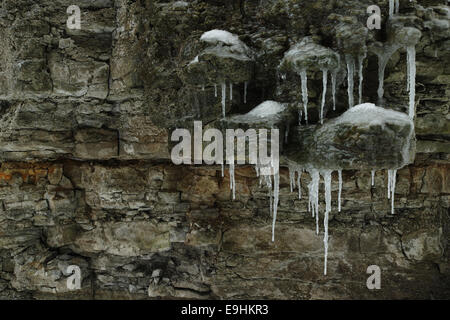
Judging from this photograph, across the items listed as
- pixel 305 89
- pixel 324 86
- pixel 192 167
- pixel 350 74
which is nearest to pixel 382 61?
pixel 350 74

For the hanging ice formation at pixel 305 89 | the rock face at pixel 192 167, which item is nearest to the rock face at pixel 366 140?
the rock face at pixel 192 167

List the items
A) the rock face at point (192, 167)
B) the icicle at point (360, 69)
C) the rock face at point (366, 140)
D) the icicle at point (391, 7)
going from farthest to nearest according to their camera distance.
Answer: the rock face at point (192, 167), the icicle at point (391, 7), the icicle at point (360, 69), the rock face at point (366, 140)

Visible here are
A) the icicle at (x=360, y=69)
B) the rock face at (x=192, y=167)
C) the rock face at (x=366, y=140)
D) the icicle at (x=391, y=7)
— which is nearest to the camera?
the rock face at (x=366, y=140)

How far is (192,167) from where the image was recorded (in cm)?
665

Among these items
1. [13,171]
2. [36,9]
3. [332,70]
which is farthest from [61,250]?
[332,70]

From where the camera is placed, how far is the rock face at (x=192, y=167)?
160 inches

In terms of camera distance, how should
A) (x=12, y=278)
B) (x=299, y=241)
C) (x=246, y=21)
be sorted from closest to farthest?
(x=246, y=21)
(x=299, y=241)
(x=12, y=278)

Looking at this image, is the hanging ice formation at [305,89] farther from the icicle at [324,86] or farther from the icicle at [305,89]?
the icicle at [324,86]

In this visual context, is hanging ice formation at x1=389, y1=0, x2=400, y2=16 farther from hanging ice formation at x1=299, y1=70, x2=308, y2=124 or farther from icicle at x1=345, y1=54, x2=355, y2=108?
hanging ice formation at x1=299, y1=70, x2=308, y2=124

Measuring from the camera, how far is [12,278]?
280 inches

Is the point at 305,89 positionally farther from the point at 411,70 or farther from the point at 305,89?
the point at 411,70

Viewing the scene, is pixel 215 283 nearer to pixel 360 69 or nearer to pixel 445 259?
pixel 445 259

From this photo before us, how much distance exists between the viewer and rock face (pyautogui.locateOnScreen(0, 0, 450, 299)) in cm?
407

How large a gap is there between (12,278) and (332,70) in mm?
8231
